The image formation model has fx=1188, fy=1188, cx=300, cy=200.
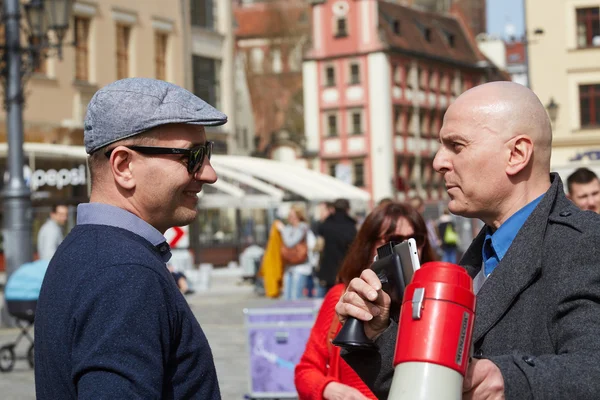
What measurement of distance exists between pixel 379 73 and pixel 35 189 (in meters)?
38.4

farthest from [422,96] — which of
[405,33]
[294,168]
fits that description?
[294,168]

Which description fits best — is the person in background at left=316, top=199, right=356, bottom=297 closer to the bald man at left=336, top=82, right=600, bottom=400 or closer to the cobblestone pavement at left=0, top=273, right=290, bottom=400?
the cobblestone pavement at left=0, top=273, right=290, bottom=400

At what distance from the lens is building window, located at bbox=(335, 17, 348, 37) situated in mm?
67562

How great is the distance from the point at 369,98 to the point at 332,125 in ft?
9.23

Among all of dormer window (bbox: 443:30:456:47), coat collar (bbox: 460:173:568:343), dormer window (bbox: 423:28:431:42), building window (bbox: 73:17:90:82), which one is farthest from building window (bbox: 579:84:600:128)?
coat collar (bbox: 460:173:568:343)

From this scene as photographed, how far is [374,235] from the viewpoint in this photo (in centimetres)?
523

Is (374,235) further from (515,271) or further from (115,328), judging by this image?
(115,328)

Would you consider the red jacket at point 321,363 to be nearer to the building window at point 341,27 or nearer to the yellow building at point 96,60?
the yellow building at point 96,60

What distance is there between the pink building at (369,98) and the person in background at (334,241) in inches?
1988

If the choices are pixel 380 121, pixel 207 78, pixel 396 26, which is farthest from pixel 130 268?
pixel 396 26

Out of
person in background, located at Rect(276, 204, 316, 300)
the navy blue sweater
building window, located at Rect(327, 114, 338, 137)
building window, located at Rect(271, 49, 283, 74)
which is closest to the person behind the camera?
the navy blue sweater

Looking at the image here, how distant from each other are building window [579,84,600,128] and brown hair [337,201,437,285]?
42825 mm

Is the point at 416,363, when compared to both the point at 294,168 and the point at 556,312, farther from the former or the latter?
the point at 294,168

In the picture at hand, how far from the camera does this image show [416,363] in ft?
6.60
